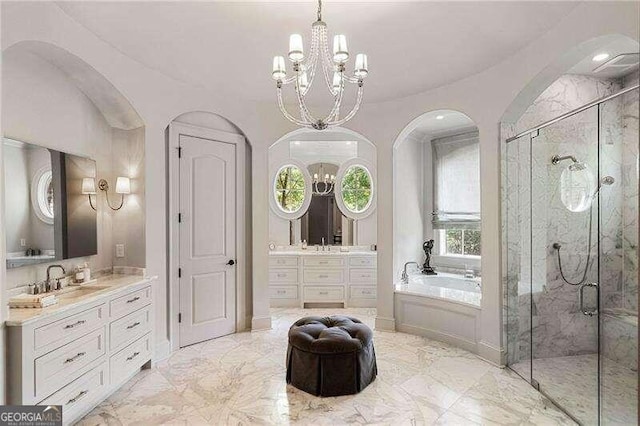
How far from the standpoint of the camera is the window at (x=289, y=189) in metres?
5.95

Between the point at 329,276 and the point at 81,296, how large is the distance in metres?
3.46

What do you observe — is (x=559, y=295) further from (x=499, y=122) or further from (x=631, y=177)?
(x=499, y=122)

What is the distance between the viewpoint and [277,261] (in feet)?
18.0

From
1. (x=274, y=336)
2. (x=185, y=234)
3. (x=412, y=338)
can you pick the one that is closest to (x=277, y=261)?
(x=274, y=336)

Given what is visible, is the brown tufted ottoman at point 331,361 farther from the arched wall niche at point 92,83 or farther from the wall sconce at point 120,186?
the arched wall niche at point 92,83

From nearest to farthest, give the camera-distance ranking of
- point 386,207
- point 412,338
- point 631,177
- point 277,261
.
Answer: point 631,177, point 412,338, point 386,207, point 277,261

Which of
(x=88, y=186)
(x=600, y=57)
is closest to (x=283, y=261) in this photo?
(x=88, y=186)

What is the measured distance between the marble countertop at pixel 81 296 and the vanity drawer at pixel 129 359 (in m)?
0.50

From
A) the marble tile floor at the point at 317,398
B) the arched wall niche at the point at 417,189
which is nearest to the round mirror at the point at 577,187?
the marble tile floor at the point at 317,398

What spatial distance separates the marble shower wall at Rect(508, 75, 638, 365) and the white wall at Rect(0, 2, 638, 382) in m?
0.18

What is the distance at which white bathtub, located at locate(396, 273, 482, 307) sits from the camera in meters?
3.93

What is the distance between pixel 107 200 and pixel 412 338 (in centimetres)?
357

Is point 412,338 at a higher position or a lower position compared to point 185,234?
lower

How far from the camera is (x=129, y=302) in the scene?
2.92m
